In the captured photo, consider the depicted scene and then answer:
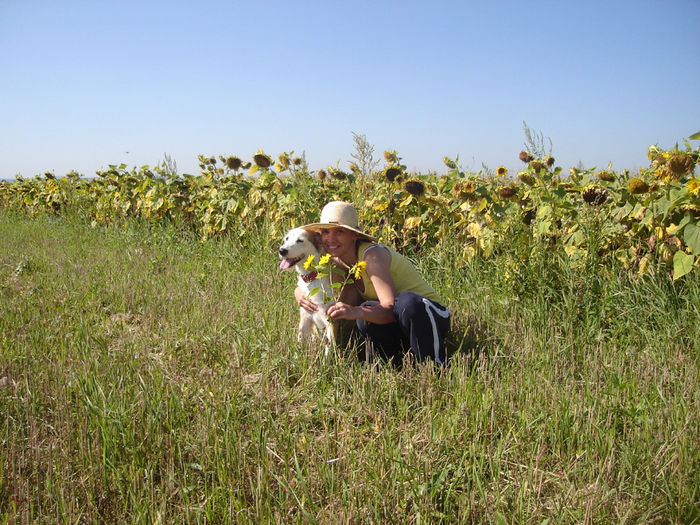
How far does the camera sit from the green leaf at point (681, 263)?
3.17 metres

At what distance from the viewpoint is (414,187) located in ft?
15.0

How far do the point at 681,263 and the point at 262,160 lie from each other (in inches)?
146

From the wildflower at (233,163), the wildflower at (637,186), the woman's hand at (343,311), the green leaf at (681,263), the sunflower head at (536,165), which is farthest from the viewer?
the wildflower at (233,163)

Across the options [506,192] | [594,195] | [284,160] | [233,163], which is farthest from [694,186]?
[233,163]

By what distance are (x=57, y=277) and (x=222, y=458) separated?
3.85 metres

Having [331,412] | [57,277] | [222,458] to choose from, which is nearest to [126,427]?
[222,458]

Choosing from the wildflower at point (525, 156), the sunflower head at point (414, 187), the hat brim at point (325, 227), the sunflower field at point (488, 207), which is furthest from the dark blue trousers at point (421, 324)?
the wildflower at point (525, 156)

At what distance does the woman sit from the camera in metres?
2.98

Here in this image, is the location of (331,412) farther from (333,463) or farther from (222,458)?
(222,458)

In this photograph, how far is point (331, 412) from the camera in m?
2.55

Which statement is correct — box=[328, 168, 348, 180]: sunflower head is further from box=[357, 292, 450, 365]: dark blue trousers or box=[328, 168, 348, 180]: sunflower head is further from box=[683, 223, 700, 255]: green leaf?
box=[683, 223, 700, 255]: green leaf

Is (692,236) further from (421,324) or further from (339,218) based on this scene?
(339,218)

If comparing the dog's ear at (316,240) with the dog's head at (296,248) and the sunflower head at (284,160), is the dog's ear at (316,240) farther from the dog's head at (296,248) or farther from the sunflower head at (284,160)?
the sunflower head at (284,160)

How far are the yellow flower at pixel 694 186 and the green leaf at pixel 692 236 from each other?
0.19m
